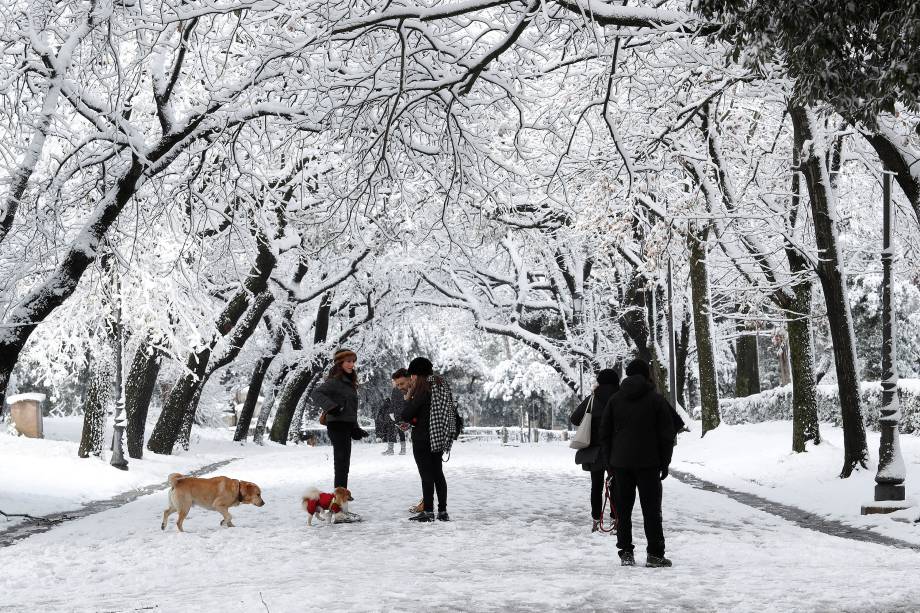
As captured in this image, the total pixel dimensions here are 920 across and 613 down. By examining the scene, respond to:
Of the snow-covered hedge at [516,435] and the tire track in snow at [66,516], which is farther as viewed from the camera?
the snow-covered hedge at [516,435]

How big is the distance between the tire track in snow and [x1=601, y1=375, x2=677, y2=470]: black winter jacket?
6.30 m

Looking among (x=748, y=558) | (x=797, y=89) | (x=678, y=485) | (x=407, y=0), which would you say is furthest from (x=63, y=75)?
(x=678, y=485)

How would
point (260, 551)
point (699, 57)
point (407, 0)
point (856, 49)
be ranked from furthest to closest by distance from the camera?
point (699, 57)
point (407, 0)
point (260, 551)
point (856, 49)

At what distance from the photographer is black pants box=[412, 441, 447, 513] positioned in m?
11.4

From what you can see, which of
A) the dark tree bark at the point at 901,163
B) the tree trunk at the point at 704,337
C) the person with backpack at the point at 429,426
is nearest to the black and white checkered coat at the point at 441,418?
the person with backpack at the point at 429,426

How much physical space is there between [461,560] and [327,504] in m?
3.14

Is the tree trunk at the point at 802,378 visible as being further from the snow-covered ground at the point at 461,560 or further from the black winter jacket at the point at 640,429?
the black winter jacket at the point at 640,429

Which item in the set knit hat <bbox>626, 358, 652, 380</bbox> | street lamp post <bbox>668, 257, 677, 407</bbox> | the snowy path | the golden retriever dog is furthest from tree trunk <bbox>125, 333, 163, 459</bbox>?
knit hat <bbox>626, 358, 652, 380</bbox>

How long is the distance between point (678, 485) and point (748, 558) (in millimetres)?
8620

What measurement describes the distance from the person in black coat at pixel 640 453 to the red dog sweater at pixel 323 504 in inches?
156

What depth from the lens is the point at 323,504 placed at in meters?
11.3

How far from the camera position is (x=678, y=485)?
17172 mm

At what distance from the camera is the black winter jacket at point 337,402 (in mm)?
12055

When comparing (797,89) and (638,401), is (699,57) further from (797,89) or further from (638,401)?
(638,401)
